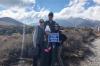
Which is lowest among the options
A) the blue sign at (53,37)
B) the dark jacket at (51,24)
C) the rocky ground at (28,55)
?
the rocky ground at (28,55)

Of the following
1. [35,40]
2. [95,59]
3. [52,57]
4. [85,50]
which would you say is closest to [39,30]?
[35,40]

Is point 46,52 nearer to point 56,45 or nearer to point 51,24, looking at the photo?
point 56,45

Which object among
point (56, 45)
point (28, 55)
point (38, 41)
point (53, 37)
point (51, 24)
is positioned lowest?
point (28, 55)

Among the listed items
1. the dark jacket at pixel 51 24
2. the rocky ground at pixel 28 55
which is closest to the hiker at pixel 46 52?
the dark jacket at pixel 51 24

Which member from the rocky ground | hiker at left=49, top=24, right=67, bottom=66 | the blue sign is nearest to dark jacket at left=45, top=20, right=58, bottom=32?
hiker at left=49, top=24, right=67, bottom=66

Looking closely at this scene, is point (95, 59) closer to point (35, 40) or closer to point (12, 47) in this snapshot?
point (12, 47)

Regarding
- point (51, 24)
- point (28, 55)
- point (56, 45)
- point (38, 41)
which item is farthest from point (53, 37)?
point (28, 55)

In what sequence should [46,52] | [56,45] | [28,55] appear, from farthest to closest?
[28,55]
[56,45]
[46,52]

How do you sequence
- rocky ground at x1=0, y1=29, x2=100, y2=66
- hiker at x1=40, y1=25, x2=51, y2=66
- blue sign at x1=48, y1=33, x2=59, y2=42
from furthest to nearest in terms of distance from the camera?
rocky ground at x1=0, y1=29, x2=100, y2=66 → blue sign at x1=48, y1=33, x2=59, y2=42 → hiker at x1=40, y1=25, x2=51, y2=66

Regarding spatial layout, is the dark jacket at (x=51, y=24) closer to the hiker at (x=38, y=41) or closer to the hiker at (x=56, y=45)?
the hiker at (x=56, y=45)

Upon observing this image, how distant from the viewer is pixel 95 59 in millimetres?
16203

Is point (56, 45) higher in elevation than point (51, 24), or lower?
lower

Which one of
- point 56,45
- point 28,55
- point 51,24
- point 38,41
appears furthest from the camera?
point 28,55

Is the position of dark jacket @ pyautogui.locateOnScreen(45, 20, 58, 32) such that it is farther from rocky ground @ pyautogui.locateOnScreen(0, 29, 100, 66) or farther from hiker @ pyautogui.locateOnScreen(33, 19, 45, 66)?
rocky ground @ pyautogui.locateOnScreen(0, 29, 100, 66)
